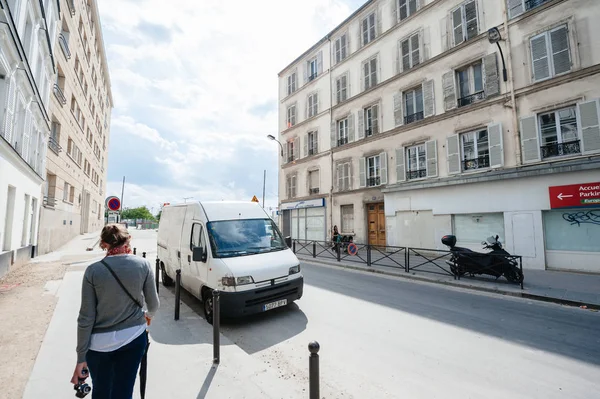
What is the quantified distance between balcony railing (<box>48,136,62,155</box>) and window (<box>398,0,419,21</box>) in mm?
20563

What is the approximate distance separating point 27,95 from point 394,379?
14.1 metres

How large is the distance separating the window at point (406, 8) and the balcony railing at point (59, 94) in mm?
19478

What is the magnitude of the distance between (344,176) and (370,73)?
6.82 meters

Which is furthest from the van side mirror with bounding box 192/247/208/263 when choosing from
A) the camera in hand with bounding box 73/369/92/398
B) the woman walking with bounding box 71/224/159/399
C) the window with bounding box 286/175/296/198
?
the window with bounding box 286/175/296/198

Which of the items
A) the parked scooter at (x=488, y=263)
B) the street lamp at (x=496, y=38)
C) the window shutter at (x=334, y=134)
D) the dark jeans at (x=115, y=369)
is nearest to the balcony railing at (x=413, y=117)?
the street lamp at (x=496, y=38)

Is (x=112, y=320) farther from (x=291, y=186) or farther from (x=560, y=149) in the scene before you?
(x=291, y=186)

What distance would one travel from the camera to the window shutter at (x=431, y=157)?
14.1m

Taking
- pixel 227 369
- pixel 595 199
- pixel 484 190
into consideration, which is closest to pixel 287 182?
pixel 484 190

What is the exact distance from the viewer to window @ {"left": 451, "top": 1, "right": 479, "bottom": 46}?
13.3 metres

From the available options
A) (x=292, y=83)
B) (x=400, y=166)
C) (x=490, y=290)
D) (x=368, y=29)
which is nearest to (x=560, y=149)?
(x=400, y=166)

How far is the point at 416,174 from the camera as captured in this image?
15117 millimetres

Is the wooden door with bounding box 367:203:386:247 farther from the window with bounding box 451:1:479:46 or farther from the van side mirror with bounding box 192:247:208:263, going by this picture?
the van side mirror with bounding box 192:247:208:263

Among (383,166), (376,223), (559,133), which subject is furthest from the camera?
(376,223)

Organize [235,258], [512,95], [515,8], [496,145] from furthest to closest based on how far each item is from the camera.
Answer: [496,145] < [515,8] < [512,95] < [235,258]
